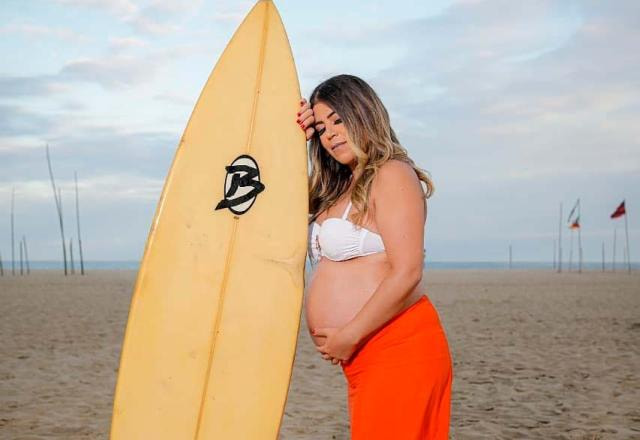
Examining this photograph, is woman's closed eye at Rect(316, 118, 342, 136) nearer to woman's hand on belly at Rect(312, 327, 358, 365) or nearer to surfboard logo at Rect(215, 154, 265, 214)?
surfboard logo at Rect(215, 154, 265, 214)

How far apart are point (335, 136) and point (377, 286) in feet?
1.55

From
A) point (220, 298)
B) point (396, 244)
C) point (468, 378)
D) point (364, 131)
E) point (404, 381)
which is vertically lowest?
point (468, 378)

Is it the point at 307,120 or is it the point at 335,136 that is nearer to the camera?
the point at 335,136

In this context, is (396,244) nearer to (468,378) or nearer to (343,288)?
(343,288)

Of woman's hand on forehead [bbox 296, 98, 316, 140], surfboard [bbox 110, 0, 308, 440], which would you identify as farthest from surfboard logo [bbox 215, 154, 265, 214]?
woman's hand on forehead [bbox 296, 98, 316, 140]

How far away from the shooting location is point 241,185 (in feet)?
9.21

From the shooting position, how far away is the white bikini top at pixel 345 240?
2082 millimetres

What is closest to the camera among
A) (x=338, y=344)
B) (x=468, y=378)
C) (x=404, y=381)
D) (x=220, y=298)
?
(x=404, y=381)

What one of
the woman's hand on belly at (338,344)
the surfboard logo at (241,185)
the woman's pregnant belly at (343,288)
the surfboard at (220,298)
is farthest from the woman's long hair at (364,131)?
the surfboard logo at (241,185)

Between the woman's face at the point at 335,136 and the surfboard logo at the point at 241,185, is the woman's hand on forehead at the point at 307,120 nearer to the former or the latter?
the woman's face at the point at 335,136

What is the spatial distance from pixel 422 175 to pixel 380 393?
0.64 meters

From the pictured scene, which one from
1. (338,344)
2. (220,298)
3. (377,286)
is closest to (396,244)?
(377,286)

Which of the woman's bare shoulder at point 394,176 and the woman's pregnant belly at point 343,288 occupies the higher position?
the woman's bare shoulder at point 394,176

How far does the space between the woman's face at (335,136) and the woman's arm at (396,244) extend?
0.68ft
